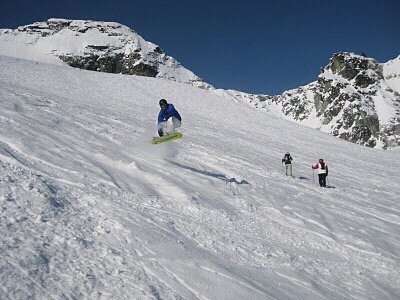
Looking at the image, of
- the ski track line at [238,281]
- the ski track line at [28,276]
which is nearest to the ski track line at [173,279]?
the ski track line at [238,281]

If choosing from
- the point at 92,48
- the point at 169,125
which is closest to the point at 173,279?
the point at 169,125

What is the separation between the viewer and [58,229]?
407cm

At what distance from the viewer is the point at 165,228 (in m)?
4.95

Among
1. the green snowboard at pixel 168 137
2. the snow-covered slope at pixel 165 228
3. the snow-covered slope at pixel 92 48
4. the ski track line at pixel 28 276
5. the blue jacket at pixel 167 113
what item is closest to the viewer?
the ski track line at pixel 28 276

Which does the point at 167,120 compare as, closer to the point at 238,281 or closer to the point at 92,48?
the point at 238,281

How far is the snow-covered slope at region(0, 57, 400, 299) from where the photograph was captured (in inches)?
138

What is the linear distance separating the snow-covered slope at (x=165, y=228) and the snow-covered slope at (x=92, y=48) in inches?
6679

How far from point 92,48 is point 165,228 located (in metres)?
186

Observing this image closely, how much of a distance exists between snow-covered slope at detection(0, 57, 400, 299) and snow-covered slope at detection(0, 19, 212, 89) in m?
170

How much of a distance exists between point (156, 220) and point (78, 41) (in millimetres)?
192806

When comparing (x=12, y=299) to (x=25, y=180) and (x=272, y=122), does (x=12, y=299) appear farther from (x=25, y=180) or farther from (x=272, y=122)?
(x=272, y=122)

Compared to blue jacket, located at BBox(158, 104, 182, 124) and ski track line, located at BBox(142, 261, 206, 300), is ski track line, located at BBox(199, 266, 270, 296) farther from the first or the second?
blue jacket, located at BBox(158, 104, 182, 124)

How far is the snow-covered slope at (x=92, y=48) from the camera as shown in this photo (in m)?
165

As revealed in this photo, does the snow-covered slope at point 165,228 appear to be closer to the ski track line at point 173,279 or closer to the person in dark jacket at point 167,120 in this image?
the ski track line at point 173,279
